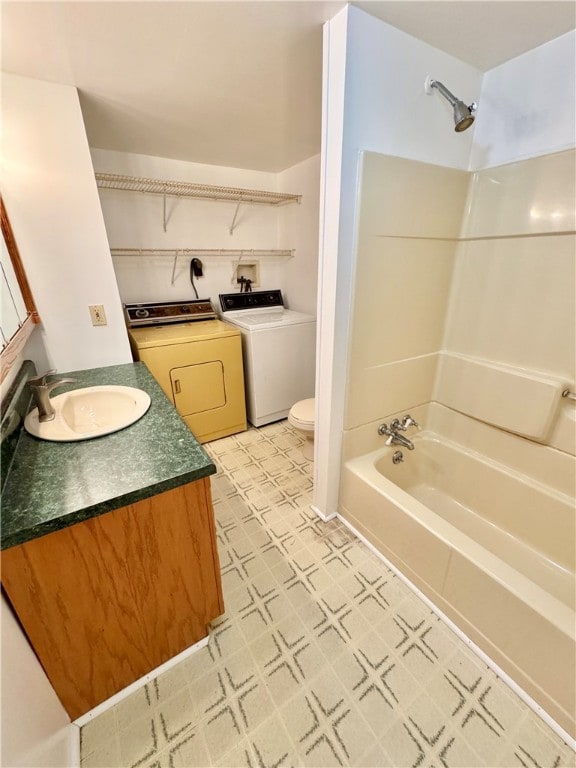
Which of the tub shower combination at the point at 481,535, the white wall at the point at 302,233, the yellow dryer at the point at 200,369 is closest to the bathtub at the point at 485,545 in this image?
the tub shower combination at the point at 481,535

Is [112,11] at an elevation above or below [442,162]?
above

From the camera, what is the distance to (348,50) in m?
1.06

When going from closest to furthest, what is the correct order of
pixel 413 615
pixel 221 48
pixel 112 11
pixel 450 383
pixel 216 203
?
pixel 112 11, pixel 221 48, pixel 413 615, pixel 450 383, pixel 216 203

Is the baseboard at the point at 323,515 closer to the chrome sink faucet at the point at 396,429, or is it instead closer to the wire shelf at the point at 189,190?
the chrome sink faucet at the point at 396,429

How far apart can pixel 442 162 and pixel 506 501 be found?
1667 millimetres

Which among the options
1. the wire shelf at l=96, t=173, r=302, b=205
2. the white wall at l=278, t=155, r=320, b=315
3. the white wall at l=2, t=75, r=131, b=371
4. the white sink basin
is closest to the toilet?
the white wall at l=278, t=155, r=320, b=315

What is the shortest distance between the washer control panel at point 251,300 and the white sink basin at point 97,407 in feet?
5.04

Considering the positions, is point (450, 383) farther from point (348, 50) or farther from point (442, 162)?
point (348, 50)

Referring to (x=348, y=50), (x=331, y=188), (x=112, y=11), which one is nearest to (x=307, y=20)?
(x=348, y=50)

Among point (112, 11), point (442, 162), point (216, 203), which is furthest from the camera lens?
point (216, 203)

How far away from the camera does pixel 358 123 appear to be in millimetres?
1158

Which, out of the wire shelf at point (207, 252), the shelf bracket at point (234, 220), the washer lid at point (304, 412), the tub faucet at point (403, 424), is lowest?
the washer lid at point (304, 412)

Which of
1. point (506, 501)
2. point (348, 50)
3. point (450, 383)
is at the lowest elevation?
point (506, 501)

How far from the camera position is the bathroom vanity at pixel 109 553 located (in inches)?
31.4
